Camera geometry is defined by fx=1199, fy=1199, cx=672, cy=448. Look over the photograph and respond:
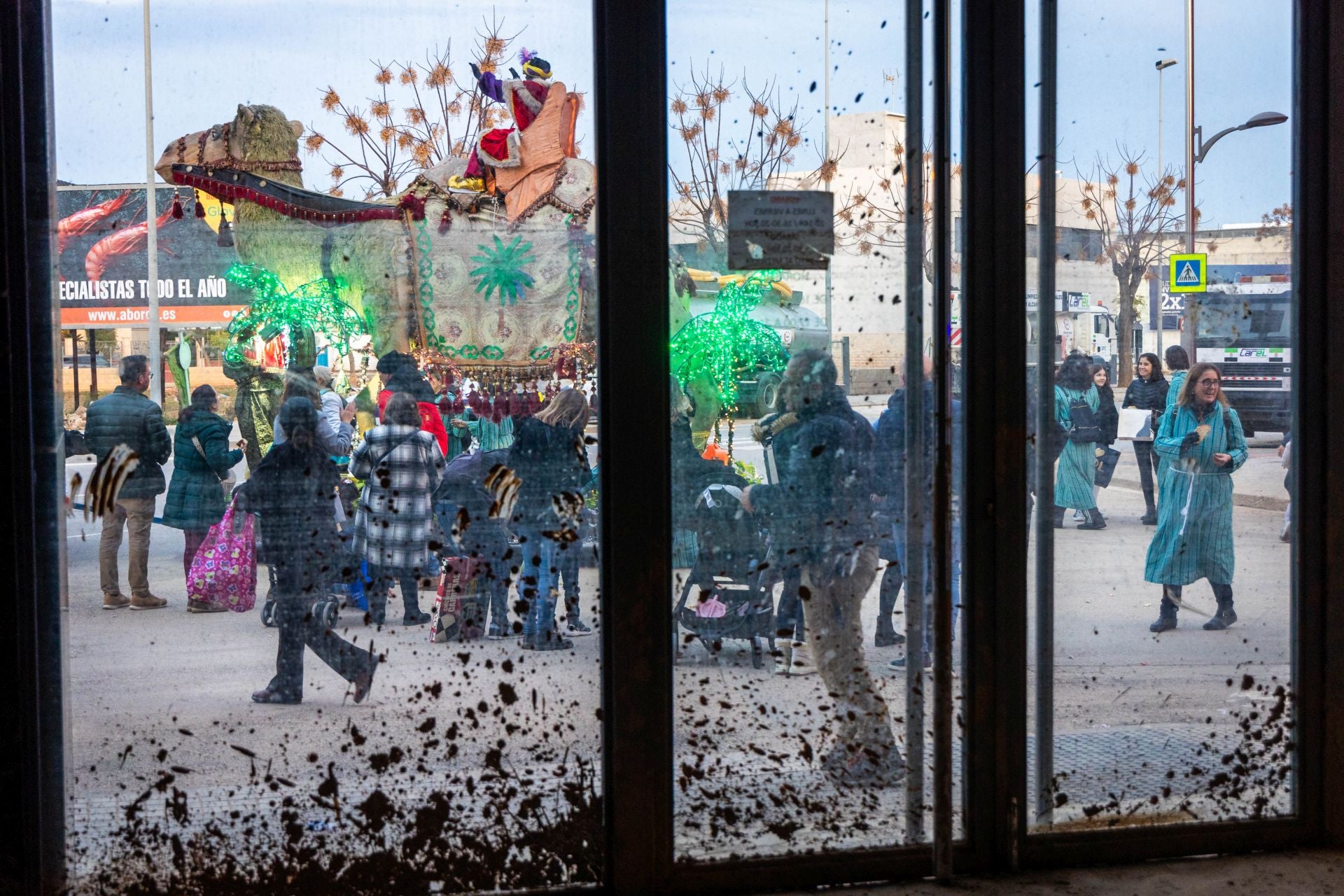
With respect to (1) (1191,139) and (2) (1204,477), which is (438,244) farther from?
(2) (1204,477)

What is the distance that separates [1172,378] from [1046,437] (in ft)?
1.78

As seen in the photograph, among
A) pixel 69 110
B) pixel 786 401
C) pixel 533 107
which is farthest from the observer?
pixel 786 401

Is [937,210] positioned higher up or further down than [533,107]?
further down

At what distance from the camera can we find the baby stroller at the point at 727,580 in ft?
12.3

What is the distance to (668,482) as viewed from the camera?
12.1ft

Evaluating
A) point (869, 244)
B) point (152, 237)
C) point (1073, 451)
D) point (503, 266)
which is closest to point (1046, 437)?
point (1073, 451)

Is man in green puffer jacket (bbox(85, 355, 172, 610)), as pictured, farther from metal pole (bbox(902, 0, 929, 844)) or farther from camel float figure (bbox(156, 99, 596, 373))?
metal pole (bbox(902, 0, 929, 844))

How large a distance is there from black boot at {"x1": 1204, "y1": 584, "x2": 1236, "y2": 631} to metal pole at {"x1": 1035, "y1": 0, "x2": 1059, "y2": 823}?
2.00 feet

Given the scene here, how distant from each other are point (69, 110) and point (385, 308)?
102 cm

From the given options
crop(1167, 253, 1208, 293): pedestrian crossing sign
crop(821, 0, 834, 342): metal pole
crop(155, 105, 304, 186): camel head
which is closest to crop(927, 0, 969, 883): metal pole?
crop(821, 0, 834, 342): metal pole

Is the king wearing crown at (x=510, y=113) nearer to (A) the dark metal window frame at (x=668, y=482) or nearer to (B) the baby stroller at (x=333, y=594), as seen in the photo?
(A) the dark metal window frame at (x=668, y=482)

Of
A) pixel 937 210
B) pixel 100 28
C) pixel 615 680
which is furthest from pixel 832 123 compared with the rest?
pixel 100 28

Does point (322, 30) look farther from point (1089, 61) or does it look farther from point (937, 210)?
point (1089, 61)

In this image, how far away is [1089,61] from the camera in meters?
4.00
